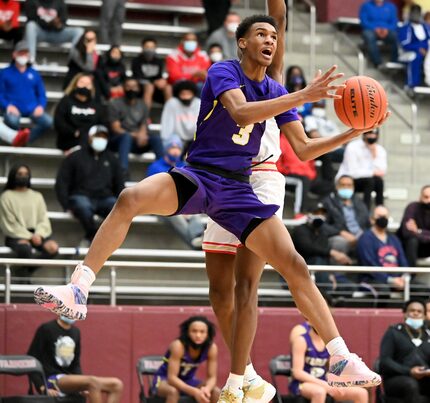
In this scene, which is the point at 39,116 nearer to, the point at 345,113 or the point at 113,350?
the point at 113,350

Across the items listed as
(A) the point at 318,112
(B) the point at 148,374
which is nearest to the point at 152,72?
(A) the point at 318,112

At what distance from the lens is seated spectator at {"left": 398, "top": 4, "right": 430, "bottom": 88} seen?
17328mm

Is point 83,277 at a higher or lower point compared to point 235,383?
higher

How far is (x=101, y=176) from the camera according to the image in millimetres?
13648

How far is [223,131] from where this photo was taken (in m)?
Result: 6.94

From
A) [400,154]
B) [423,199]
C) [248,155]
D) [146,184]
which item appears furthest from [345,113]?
Result: [400,154]

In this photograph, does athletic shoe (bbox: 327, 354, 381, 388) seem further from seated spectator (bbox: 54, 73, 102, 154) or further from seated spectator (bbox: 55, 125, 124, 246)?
seated spectator (bbox: 54, 73, 102, 154)

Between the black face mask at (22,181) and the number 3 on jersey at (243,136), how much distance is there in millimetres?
6536

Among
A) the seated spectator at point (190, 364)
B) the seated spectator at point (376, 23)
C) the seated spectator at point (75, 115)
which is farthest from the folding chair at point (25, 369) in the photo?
the seated spectator at point (376, 23)

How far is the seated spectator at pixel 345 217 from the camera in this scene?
45.1ft

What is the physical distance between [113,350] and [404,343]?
301 centimetres

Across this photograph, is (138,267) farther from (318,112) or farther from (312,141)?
(312,141)

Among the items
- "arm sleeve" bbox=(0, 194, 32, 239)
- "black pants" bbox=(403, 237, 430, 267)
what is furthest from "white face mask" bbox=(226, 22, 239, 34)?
"arm sleeve" bbox=(0, 194, 32, 239)

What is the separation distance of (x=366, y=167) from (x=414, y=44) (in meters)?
3.15
